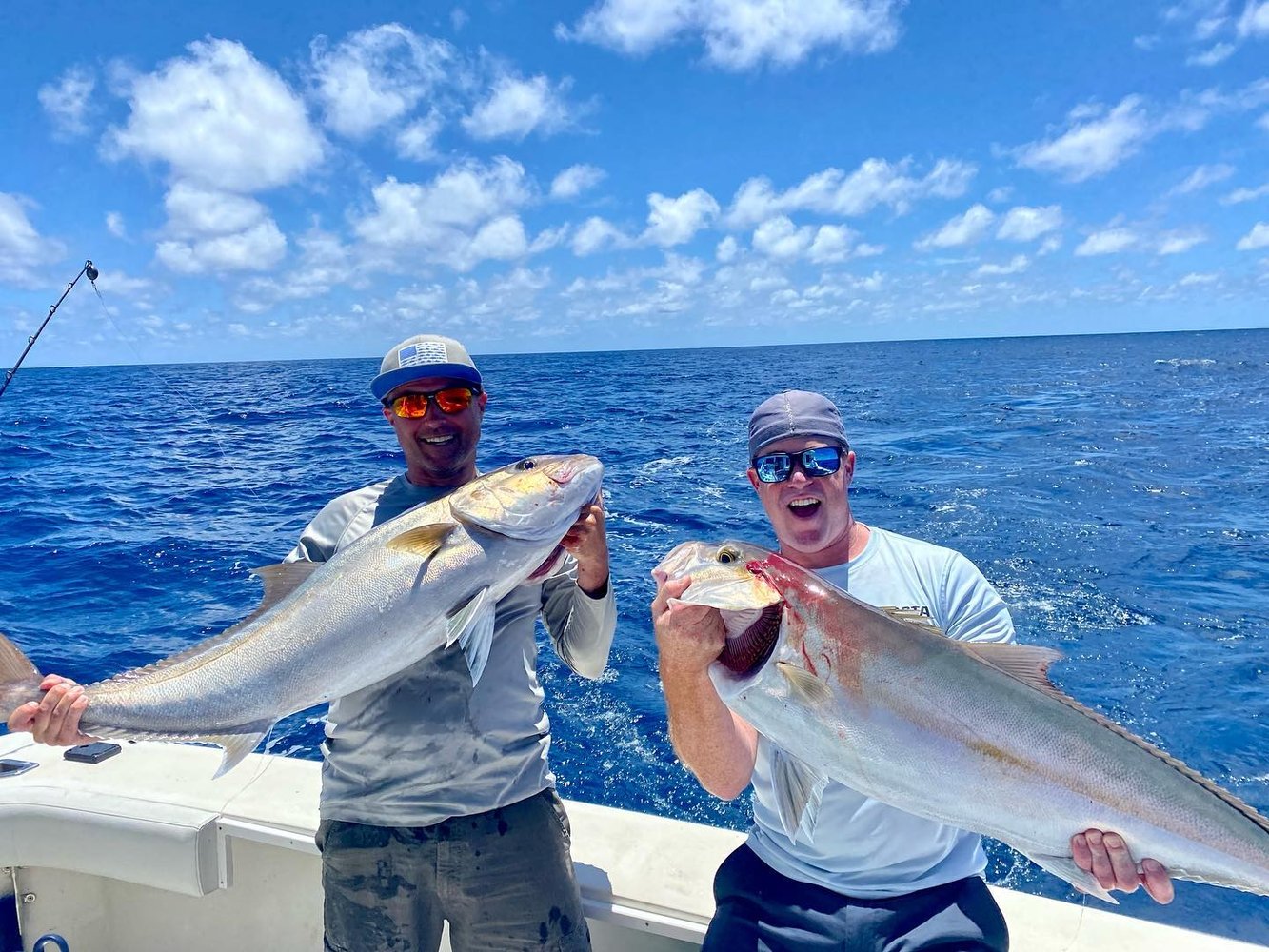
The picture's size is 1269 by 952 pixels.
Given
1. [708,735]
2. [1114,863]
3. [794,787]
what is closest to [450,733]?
[708,735]

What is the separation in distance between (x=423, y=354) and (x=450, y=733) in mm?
1485

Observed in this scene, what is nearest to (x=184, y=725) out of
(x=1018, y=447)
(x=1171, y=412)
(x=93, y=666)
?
(x=93, y=666)

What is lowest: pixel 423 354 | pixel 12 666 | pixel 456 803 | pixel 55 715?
pixel 456 803

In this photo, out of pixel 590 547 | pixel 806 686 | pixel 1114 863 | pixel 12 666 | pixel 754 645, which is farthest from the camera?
pixel 590 547

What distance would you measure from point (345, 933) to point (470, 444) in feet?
6.19

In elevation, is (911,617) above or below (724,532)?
above

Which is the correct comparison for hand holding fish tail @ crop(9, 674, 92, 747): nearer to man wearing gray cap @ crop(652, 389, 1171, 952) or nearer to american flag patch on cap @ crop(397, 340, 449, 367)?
american flag patch on cap @ crop(397, 340, 449, 367)

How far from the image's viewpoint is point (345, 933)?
2854mm

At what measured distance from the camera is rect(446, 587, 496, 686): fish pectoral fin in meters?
2.69

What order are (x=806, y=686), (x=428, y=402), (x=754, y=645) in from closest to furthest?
(x=806, y=686), (x=754, y=645), (x=428, y=402)

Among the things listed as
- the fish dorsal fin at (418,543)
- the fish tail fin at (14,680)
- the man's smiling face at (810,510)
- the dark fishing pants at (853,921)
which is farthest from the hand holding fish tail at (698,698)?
the fish tail fin at (14,680)

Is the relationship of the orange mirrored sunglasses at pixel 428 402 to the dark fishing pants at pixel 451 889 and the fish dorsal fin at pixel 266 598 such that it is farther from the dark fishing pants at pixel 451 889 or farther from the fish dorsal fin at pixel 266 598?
the dark fishing pants at pixel 451 889

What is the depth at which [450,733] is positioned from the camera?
2908 millimetres

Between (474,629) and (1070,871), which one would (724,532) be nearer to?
(474,629)
